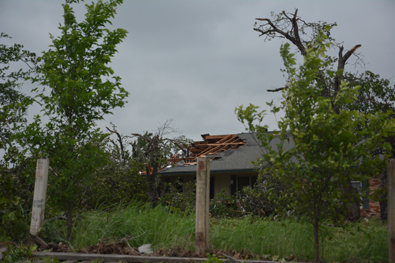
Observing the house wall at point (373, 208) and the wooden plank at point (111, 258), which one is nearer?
the wooden plank at point (111, 258)

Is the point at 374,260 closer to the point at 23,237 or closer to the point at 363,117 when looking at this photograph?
the point at 363,117

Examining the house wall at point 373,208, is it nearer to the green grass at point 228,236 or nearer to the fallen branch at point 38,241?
the green grass at point 228,236

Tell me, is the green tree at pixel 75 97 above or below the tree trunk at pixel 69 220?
above

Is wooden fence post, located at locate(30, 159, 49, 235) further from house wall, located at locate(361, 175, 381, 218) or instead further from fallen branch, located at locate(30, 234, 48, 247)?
house wall, located at locate(361, 175, 381, 218)

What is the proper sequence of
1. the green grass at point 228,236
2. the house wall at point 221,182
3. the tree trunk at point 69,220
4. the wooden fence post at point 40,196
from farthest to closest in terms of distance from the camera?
the house wall at point 221,182
the tree trunk at point 69,220
the wooden fence post at point 40,196
the green grass at point 228,236

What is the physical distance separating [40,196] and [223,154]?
563 inches

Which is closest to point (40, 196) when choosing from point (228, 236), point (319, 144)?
point (228, 236)

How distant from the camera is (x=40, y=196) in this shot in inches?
280

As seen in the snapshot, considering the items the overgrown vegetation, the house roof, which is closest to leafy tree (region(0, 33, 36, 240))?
the overgrown vegetation

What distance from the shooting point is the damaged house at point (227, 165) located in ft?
55.3

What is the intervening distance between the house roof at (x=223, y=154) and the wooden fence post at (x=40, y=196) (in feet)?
35.3

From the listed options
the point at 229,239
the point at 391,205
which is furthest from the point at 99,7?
the point at 391,205

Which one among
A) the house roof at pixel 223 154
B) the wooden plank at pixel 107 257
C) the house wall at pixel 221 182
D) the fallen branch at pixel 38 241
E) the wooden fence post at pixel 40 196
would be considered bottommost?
the wooden plank at pixel 107 257

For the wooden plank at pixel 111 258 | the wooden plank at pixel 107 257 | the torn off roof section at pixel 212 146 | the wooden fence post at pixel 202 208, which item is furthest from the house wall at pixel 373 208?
the wooden plank at pixel 107 257
